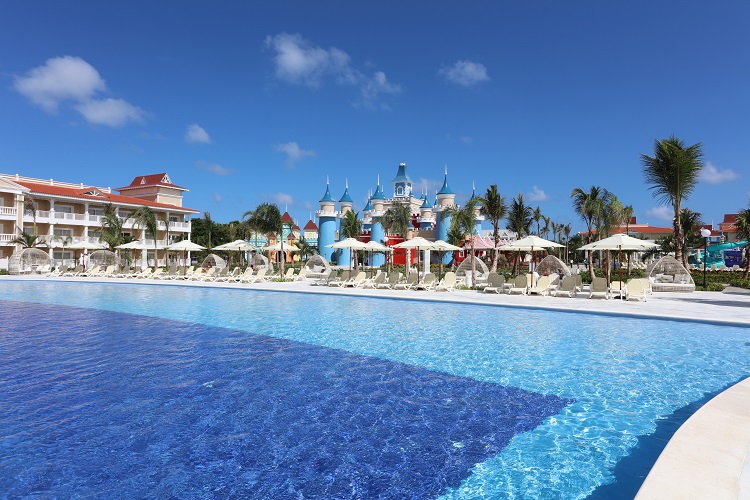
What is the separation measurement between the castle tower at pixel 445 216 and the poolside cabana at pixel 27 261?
3045cm

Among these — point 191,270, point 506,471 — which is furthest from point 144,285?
point 506,471

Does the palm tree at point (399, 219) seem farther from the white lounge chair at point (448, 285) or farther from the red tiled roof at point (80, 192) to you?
the red tiled roof at point (80, 192)

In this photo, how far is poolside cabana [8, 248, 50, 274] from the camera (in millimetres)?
31553

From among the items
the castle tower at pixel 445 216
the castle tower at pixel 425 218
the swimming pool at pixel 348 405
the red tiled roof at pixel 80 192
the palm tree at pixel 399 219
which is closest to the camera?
the swimming pool at pixel 348 405

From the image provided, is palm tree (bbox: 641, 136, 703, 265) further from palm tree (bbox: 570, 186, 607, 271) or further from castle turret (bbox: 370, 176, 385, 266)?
castle turret (bbox: 370, 176, 385, 266)

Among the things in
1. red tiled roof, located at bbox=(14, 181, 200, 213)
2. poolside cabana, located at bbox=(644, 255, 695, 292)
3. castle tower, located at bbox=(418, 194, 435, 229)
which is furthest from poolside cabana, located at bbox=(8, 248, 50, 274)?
poolside cabana, located at bbox=(644, 255, 695, 292)

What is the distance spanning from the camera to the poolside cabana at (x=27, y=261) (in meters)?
31.6

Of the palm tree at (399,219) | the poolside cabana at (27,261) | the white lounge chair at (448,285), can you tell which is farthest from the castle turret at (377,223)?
the white lounge chair at (448,285)

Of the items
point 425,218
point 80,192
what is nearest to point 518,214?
point 425,218

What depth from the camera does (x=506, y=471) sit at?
387 cm

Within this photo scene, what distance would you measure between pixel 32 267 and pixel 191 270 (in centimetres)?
1244

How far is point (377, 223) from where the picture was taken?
51.5 meters

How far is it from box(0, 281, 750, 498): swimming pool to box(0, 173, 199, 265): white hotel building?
109 ft

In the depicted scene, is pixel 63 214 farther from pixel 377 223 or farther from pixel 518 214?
pixel 518 214
